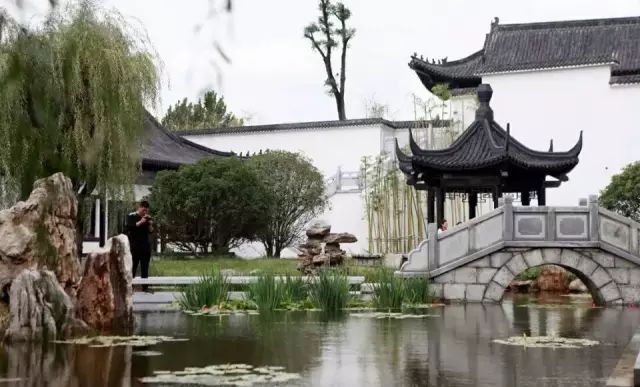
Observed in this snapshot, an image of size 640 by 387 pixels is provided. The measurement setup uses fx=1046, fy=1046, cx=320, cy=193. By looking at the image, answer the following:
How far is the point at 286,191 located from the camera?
77.0 ft

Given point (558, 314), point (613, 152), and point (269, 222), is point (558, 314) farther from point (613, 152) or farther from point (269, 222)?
point (613, 152)

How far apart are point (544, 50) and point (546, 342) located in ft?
64.7

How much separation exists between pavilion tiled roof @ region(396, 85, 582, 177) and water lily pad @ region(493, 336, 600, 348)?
7.30m

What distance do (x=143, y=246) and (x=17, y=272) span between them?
4086 mm

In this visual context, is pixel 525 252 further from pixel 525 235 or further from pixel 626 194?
pixel 626 194

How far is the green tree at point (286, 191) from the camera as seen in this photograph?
23344 mm

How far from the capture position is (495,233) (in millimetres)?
15242

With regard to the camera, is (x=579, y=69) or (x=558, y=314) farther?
(x=579, y=69)

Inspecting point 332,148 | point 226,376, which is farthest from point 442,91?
point 226,376

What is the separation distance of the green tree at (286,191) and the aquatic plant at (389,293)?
29.1ft

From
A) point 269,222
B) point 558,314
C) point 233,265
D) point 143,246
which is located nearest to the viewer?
point 558,314

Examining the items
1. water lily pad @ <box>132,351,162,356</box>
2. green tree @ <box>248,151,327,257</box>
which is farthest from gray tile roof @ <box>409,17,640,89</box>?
water lily pad @ <box>132,351,162,356</box>

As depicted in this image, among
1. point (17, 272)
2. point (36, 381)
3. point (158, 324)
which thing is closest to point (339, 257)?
point (158, 324)

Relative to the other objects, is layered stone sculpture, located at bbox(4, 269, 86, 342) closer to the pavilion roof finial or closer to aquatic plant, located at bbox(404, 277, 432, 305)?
aquatic plant, located at bbox(404, 277, 432, 305)
